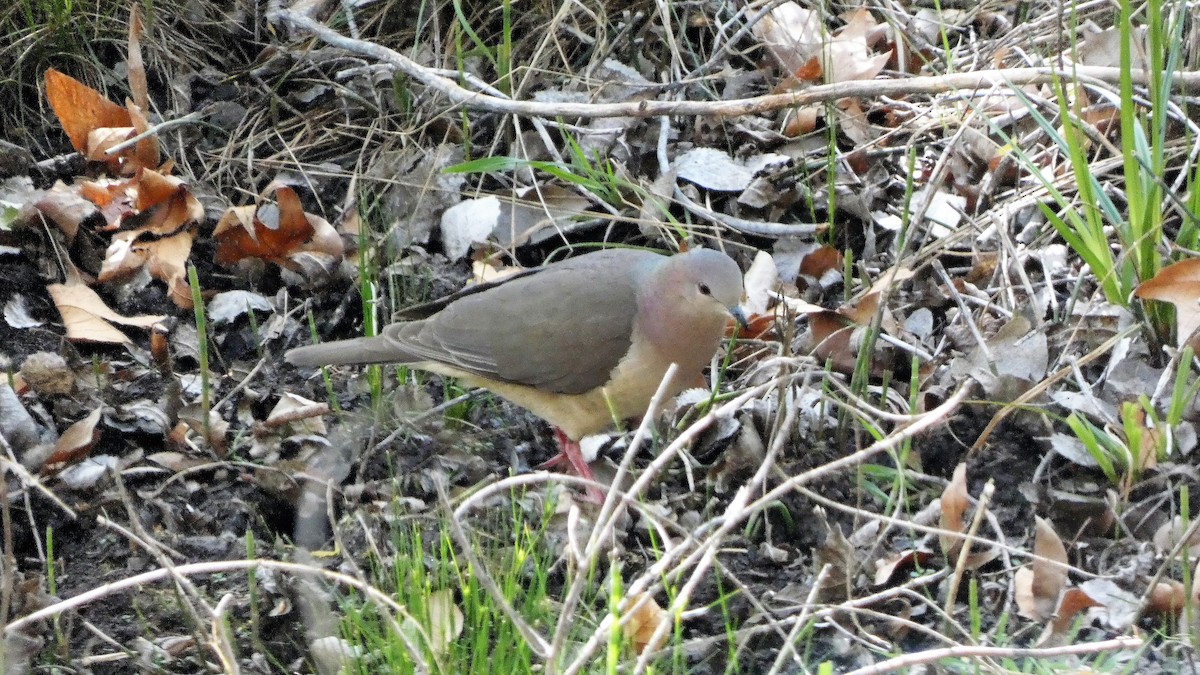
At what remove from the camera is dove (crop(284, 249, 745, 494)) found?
336 cm

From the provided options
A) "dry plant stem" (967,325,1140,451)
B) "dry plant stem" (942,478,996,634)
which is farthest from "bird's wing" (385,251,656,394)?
"dry plant stem" (942,478,996,634)

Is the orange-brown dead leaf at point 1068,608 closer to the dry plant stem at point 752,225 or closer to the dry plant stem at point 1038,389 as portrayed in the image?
the dry plant stem at point 1038,389

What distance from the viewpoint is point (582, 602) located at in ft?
8.36

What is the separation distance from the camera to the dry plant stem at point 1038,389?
2.93 meters

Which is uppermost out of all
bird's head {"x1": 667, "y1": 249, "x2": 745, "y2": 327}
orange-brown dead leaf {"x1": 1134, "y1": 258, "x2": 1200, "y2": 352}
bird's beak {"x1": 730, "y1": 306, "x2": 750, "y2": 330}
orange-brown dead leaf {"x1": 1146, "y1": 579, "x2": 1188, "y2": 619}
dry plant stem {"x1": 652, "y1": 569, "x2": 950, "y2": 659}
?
orange-brown dead leaf {"x1": 1134, "y1": 258, "x2": 1200, "y2": 352}

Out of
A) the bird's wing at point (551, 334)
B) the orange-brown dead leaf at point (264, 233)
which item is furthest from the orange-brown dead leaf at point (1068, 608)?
the orange-brown dead leaf at point (264, 233)

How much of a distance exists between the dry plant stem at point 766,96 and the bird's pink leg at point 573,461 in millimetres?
1029

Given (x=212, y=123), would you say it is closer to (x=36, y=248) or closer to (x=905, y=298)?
(x=36, y=248)

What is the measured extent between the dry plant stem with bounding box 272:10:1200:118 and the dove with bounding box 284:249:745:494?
57 cm

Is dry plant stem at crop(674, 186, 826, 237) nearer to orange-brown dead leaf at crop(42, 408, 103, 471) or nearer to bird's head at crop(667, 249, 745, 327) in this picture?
bird's head at crop(667, 249, 745, 327)

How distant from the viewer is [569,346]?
11.2ft

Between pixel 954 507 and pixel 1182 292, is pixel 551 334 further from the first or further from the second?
pixel 1182 292

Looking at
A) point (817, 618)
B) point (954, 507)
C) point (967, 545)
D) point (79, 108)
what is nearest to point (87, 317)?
point (79, 108)

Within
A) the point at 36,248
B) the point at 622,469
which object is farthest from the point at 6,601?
the point at 36,248
